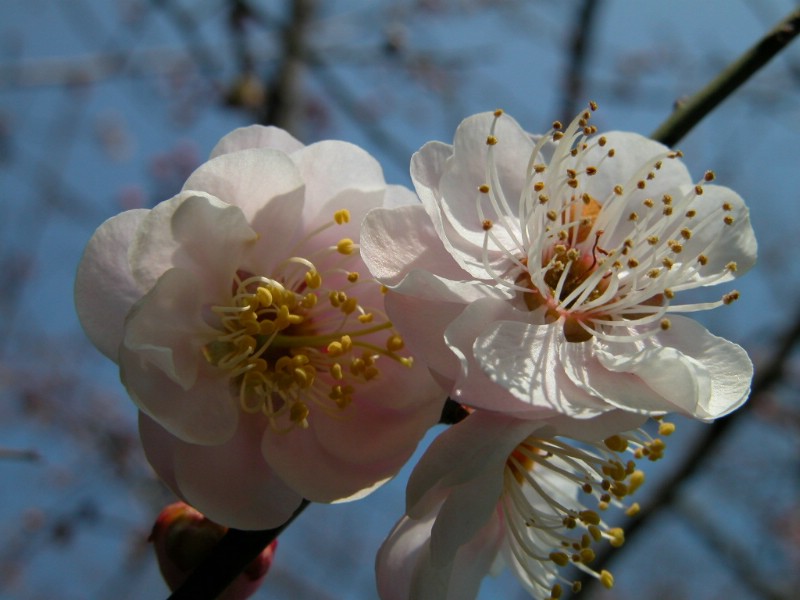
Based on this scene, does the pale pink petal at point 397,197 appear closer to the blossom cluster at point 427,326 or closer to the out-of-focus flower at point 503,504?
the blossom cluster at point 427,326

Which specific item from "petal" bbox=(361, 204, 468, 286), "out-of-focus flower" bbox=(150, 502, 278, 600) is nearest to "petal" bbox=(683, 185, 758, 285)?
"petal" bbox=(361, 204, 468, 286)

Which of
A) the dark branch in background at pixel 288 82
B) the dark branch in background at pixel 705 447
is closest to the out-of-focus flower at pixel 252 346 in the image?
the dark branch in background at pixel 288 82

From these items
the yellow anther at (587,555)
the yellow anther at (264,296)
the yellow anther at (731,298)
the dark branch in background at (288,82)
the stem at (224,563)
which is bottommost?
the dark branch in background at (288,82)

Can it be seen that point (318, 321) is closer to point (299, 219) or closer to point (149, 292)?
point (299, 219)

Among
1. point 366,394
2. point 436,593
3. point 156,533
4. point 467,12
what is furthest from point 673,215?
point 467,12

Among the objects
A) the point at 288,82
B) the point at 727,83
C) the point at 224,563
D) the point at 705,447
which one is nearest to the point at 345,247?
the point at 224,563

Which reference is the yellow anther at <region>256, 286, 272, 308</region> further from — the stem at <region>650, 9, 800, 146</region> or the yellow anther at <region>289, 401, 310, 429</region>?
the stem at <region>650, 9, 800, 146</region>
